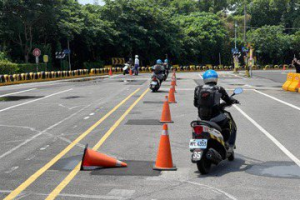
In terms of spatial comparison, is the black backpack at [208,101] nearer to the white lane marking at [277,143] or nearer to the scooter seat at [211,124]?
the scooter seat at [211,124]

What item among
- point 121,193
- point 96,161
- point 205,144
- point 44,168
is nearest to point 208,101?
point 205,144

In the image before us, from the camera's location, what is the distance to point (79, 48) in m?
56.7

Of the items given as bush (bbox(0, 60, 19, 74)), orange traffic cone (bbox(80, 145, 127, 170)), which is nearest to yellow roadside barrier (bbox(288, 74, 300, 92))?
orange traffic cone (bbox(80, 145, 127, 170))

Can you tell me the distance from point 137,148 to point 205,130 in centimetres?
246

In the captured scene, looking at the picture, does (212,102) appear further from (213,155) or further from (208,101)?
(213,155)

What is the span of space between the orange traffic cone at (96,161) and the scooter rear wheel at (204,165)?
1340 millimetres

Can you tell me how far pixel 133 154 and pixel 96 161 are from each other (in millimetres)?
1221

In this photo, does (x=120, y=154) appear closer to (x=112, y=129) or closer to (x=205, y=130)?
(x=205, y=130)

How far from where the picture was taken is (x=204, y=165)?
753 centimetres

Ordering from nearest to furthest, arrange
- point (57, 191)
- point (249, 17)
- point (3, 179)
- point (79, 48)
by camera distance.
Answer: point (57, 191), point (3, 179), point (79, 48), point (249, 17)

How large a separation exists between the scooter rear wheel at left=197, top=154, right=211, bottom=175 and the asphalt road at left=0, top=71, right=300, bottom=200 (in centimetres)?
13

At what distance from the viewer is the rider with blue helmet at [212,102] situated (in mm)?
8141

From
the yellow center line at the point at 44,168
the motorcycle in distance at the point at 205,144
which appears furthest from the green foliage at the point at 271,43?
the motorcycle in distance at the point at 205,144

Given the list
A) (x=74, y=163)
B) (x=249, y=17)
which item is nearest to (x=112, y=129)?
(x=74, y=163)
